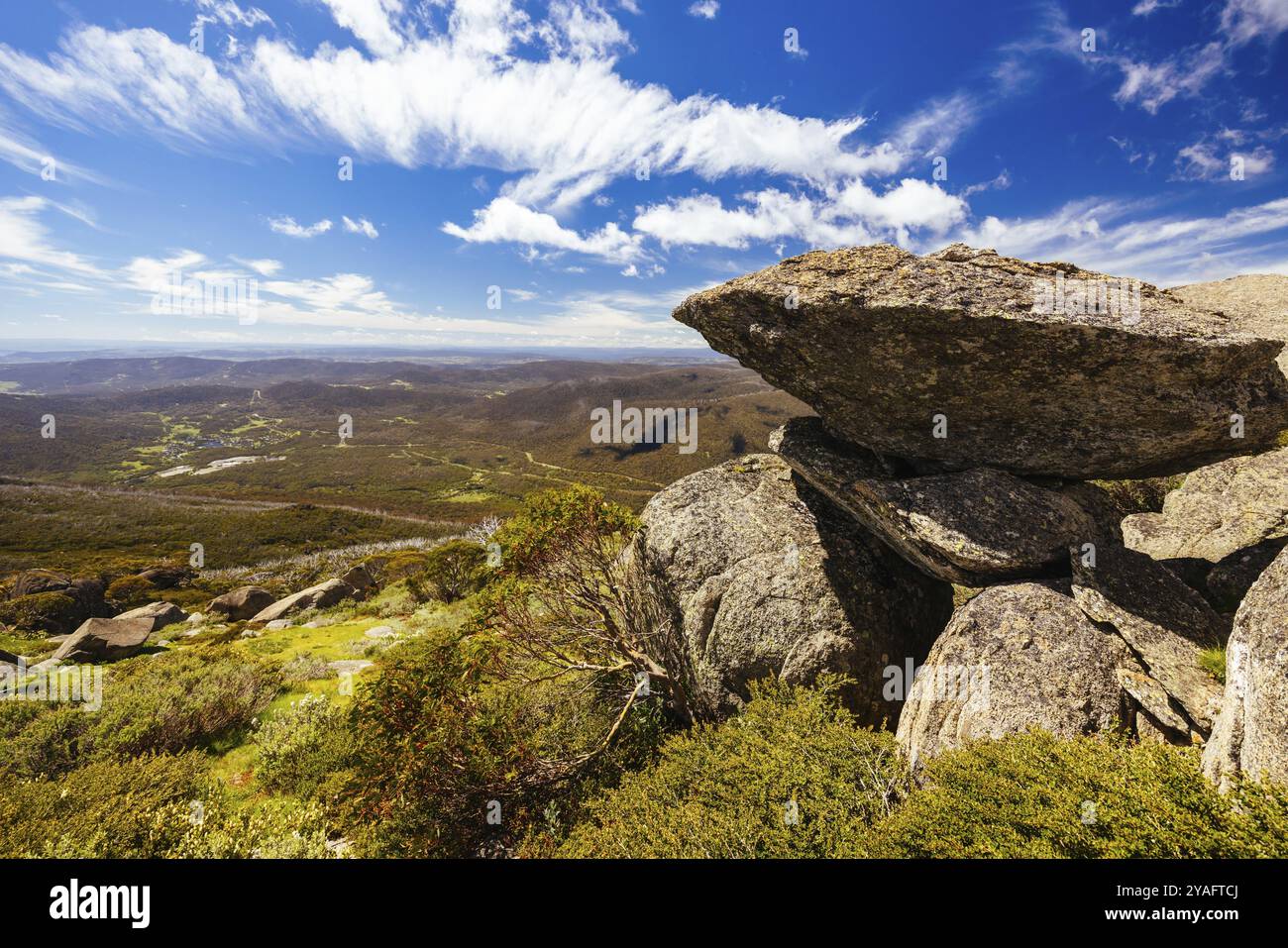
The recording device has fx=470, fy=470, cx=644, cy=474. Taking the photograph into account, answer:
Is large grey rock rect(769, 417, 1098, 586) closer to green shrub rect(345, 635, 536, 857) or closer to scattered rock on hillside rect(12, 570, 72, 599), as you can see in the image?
green shrub rect(345, 635, 536, 857)

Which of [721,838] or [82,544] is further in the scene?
[82,544]

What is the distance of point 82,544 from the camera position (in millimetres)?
88688

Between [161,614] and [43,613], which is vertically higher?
[43,613]

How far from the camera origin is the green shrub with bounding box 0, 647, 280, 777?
1192 centimetres

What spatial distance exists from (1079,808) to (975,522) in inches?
254

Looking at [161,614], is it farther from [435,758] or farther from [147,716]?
[435,758]

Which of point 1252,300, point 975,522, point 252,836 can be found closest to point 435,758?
A: point 252,836

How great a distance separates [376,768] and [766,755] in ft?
30.0

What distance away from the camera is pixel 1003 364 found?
33.3 ft

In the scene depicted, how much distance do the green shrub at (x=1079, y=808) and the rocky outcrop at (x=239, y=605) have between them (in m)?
46.4

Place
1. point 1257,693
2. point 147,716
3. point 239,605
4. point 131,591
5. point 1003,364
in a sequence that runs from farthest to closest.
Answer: point 131,591 → point 239,605 → point 147,716 → point 1003,364 → point 1257,693

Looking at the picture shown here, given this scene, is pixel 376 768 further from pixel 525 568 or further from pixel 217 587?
pixel 217 587

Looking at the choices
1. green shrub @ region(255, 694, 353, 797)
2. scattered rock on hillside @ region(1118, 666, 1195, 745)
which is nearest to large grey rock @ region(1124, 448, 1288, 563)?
scattered rock on hillside @ region(1118, 666, 1195, 745)
